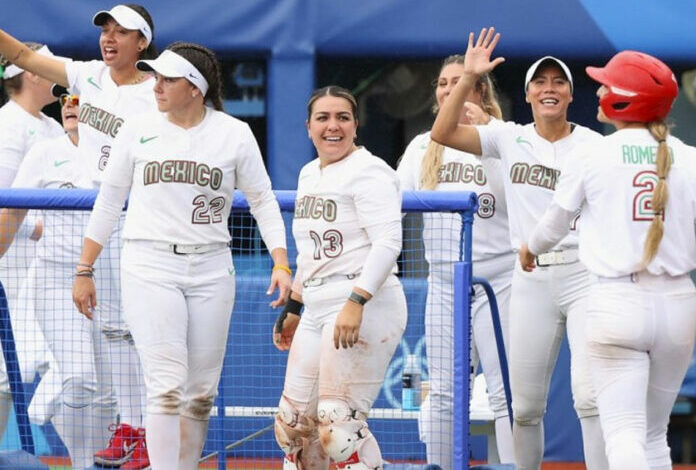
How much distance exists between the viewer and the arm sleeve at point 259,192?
6324 mm

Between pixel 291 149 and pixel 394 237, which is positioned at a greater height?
pixel 291 149

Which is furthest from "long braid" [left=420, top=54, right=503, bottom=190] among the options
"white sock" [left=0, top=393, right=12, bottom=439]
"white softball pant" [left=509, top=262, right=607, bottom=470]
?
"white sock" [left=0, top=393, right=12, bottom=439]

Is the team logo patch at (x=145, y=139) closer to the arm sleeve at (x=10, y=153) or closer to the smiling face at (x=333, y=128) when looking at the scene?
the smiling face at (x=333, y=128)

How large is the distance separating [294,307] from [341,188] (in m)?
0.67

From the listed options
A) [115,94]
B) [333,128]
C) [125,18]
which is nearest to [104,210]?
[333,128]

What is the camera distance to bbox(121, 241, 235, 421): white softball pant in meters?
6.09

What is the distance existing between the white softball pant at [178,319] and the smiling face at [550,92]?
1587 mm

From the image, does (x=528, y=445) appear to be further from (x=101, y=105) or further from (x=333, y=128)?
(x=101, y=105)

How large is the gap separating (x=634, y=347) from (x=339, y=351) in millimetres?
1177

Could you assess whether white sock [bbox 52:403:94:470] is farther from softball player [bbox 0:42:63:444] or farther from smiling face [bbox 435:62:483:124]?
smiling face [bbox 435:62:483:124]

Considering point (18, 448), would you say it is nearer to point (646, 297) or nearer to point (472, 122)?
point (472, 122)

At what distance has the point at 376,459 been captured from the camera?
606cm

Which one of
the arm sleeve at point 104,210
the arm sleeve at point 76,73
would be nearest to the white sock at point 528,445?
the arm sleeve at point 104,210

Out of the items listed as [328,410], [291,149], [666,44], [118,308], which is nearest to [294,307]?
[328,410]
